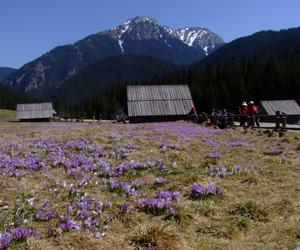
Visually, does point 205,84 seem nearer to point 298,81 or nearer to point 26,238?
point 298,81

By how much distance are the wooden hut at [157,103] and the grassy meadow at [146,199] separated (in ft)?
142

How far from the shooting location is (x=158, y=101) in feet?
214

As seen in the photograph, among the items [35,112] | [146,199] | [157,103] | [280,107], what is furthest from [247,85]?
[146,199]

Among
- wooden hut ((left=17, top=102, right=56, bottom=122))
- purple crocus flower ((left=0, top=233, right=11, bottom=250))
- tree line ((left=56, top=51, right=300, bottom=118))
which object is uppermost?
tree line ((left=56, top=51, right=300, bottom=118))

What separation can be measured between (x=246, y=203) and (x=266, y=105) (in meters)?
73.7

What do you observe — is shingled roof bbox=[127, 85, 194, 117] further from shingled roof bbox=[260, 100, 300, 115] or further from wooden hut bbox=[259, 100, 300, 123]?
shingled roof bbox=[260, 100, 300, 115]

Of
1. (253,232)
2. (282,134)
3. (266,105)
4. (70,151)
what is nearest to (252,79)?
(266,105)

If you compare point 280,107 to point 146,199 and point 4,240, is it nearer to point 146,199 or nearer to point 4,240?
point 146,199

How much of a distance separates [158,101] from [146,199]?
54.4m

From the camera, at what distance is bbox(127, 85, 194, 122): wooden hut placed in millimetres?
63188

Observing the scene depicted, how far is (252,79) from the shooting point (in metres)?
127

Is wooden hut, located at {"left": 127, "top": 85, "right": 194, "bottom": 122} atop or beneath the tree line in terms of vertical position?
beneath

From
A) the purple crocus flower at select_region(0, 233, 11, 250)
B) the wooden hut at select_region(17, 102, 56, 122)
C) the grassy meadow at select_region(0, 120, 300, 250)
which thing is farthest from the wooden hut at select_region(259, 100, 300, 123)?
the purple crocus flower at select_region(0, 233, 11, 250)

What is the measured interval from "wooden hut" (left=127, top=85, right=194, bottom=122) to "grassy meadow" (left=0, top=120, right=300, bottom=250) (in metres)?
43.4
